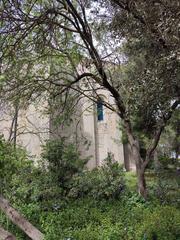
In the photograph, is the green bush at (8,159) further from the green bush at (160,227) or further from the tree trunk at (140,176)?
the tree trunk at (140,176)

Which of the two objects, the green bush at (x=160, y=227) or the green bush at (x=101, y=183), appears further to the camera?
the green bush at (x=101, y=183)

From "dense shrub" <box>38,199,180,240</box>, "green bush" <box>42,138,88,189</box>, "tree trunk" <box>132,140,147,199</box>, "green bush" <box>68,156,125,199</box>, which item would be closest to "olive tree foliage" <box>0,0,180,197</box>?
"tree trunk" <box>132,140,147,199</box>

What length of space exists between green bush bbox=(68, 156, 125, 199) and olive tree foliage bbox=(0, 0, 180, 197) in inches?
27.2

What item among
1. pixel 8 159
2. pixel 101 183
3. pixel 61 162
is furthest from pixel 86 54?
pixel 8 159

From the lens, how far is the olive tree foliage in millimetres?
6172

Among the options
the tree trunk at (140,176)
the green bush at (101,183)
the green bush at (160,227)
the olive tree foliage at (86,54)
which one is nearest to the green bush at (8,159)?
the olive tree foliage at (86,54)

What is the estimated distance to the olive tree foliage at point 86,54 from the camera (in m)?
6.17

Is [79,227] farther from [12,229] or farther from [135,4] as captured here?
[135,4]

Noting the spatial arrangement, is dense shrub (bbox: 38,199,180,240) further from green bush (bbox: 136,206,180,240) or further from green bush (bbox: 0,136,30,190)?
green bush (bbox: 0,136,30,190)

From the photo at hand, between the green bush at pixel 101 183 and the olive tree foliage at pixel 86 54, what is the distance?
2.26ft

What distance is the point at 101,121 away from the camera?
22078 mm

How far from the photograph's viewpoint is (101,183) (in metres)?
8.60

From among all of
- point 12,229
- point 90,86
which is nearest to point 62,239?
point 12,229

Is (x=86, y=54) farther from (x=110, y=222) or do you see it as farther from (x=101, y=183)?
(x=110, y=222)
